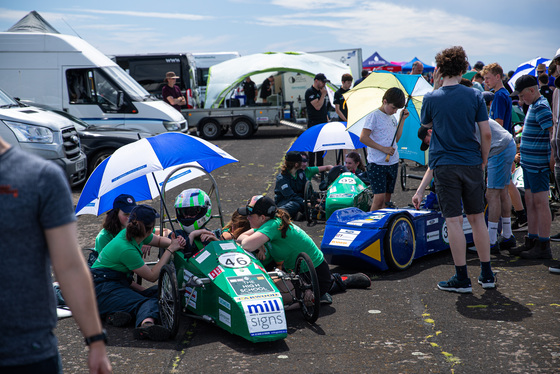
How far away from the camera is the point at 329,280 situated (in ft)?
16.8

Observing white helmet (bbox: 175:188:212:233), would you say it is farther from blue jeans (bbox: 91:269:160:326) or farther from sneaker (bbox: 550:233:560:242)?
sneaker (bbox: 550:233:560:242)

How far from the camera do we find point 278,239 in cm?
509

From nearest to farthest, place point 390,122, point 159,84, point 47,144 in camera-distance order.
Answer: point 390,122 < point 47,144 < point 159,84

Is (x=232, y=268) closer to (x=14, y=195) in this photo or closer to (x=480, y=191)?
(x=480, y=191)

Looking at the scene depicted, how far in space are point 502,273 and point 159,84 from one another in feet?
59.3

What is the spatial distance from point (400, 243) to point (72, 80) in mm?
9487

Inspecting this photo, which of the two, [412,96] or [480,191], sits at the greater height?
[412,96]

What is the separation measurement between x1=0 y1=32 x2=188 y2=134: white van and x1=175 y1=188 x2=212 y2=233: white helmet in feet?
29.0

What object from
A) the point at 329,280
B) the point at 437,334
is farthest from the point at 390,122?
the point at 437,334

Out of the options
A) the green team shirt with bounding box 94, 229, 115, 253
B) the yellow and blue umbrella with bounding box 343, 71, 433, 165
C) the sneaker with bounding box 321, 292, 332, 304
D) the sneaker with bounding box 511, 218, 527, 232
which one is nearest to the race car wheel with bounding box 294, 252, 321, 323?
the sneaker with bounding box 321, 292, 332, 304

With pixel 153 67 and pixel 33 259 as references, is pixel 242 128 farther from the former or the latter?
pixel 33 259

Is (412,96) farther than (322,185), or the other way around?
(322,185)

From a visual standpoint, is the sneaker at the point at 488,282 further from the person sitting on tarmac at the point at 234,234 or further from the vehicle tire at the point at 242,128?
the vehicle tire at the point at 242,128

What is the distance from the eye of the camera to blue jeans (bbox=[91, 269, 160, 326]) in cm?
471
